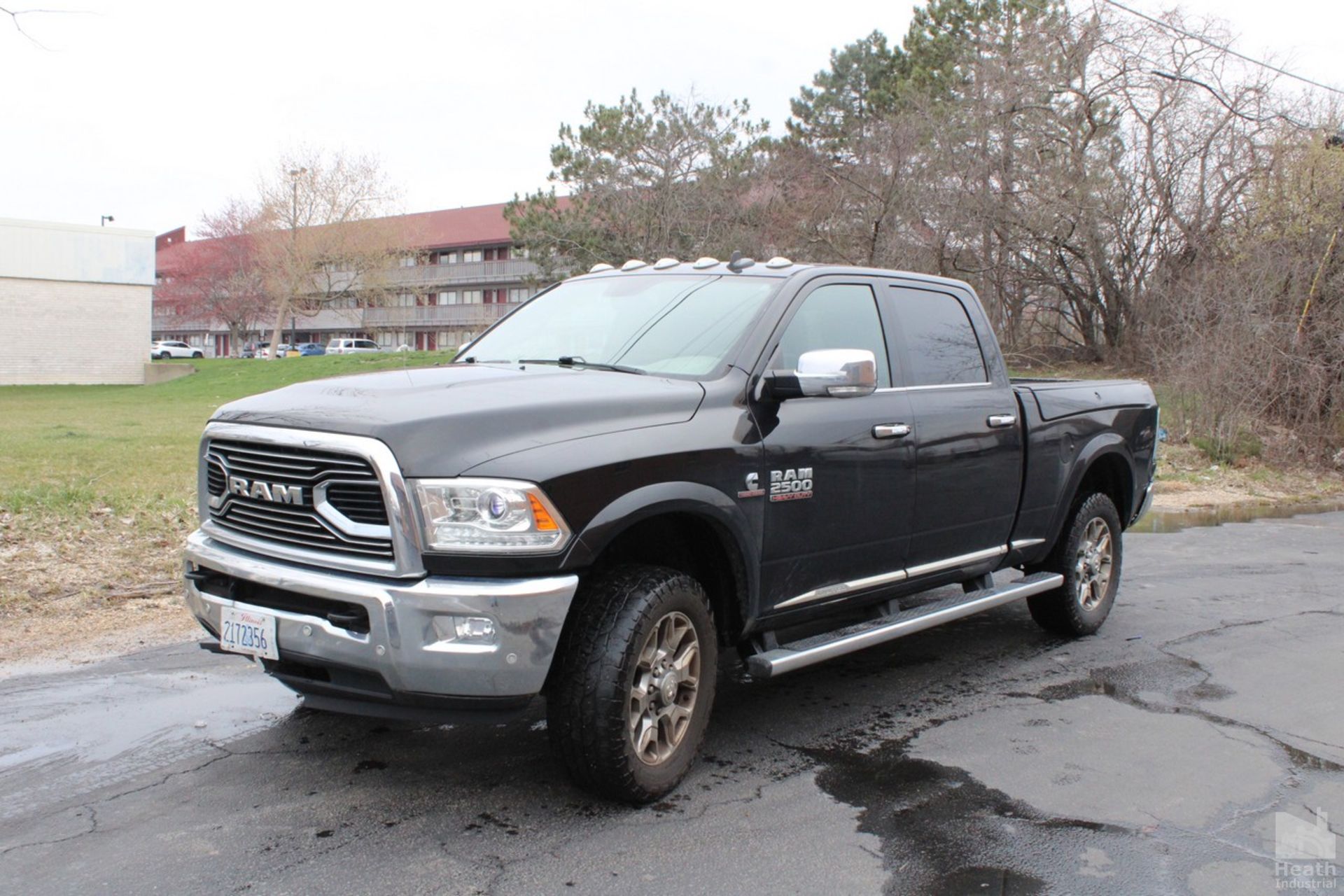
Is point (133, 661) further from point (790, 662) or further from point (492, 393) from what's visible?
point (790, 662)

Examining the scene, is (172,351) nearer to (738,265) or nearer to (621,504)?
(738,265)

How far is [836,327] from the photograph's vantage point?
5109mm

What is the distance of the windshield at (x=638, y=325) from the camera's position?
15.4 feet

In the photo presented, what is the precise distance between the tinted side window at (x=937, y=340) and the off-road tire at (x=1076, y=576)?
→ 4.10 feet

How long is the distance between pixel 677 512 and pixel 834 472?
0.95 m

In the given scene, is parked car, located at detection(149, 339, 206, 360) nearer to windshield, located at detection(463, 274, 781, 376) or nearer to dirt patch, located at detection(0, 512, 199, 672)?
dirt patch, located at detection(0, 512, 199, 672)

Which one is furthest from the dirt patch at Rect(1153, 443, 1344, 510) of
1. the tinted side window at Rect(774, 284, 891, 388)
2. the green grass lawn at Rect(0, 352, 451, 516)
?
the green grass lawn at Rect(0, 352, 451, 516)

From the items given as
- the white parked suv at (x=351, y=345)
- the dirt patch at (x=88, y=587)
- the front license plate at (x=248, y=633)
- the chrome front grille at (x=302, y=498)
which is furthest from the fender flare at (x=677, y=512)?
the white parked suv at (x=351, y=345)

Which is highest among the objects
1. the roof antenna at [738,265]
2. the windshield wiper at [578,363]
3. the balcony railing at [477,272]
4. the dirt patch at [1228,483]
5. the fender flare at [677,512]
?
the balcony railing at [477,272]

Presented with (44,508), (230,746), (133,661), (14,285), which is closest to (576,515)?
(230,746)

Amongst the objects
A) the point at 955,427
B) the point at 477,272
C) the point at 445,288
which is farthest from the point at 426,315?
the point at 955,427

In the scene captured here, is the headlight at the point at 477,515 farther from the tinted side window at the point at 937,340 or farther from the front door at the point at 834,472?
the tinted side window at the point at 937,340

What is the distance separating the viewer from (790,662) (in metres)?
4.38

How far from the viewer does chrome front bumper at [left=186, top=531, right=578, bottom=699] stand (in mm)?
3463
